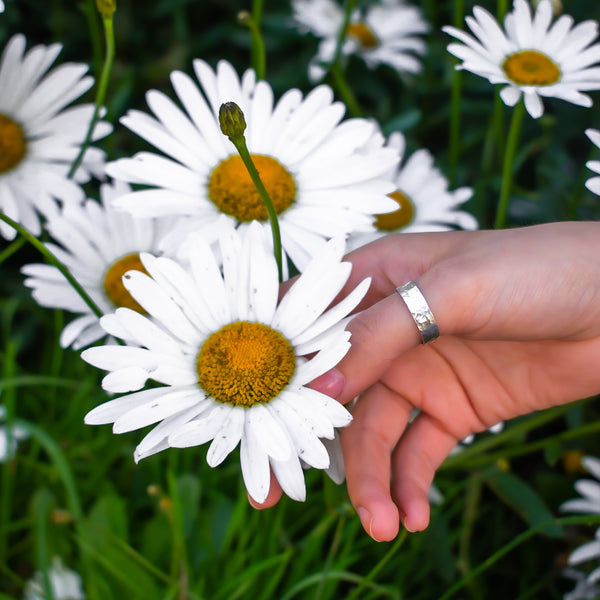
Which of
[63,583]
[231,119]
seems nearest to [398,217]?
[231,119]

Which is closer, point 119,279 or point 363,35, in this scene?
point 119,279

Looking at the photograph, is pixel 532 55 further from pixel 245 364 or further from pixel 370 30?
pixel 370 30

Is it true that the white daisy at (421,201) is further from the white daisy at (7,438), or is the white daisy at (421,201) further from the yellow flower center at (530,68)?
the white daisy at (7,438)

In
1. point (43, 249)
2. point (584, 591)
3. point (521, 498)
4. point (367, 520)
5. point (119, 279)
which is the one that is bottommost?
point (584, 591)

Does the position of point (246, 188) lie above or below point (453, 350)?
above

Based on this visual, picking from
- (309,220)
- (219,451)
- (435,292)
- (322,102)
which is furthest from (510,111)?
(219,451)

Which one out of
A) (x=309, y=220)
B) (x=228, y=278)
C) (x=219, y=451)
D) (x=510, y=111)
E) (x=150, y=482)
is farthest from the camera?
(x=510, y=111)

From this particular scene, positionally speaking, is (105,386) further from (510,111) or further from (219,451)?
(510,111)
